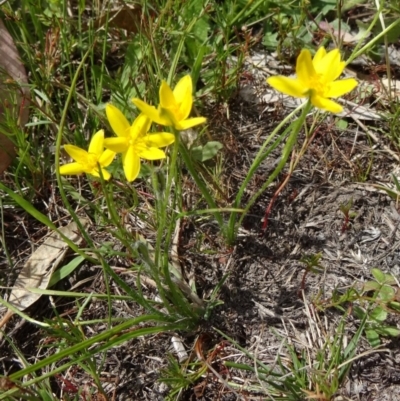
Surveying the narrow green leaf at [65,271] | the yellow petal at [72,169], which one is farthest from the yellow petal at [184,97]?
the narrow green leaf at [65,271]

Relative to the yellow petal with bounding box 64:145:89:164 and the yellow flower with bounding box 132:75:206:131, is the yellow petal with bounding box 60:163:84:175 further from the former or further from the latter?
the yellow flower with bounding box 132:75:206:131

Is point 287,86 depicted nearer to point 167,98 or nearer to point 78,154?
point 167,98

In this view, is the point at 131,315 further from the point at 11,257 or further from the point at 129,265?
the point at 11,257

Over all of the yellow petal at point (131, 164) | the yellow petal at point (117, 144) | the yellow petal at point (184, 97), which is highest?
the yellow petal at point (184, 97)

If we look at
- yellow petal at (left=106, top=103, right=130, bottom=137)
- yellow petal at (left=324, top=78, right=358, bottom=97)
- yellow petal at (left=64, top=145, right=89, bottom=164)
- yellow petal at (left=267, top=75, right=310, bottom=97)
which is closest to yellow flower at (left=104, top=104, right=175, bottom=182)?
yellow petal at (left=106, top=103, right=130, bottom=137)

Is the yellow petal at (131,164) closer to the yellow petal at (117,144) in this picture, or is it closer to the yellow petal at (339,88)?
the yellow petal at (117,144)

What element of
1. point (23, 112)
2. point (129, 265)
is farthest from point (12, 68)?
point (129, 265)
